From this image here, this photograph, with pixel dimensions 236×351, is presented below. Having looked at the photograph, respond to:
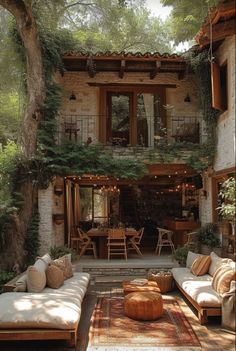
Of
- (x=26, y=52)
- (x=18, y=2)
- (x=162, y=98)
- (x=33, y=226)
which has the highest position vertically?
(x=18, y=2)

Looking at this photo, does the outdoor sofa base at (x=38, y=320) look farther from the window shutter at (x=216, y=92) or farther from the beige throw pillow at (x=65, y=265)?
the window shutter at (x=216, y=92)

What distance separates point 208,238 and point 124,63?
16.7 feet

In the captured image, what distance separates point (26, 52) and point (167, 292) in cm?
682

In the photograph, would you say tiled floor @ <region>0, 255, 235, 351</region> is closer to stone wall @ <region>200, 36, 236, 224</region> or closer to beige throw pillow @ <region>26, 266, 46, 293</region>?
beige throw pillow @ <region>26, 266, 46, 293</region>

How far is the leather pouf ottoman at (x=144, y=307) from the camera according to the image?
18.6 ft

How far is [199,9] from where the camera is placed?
35.0ft

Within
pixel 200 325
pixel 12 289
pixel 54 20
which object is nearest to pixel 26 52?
pixel 54 20

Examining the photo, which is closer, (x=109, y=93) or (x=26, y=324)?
(x=26, y=324)

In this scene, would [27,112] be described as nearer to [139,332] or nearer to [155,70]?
[155,70]

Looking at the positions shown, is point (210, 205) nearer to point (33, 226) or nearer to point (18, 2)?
point (33, 226)

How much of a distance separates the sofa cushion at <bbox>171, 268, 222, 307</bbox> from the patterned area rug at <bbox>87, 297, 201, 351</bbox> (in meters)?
0.41

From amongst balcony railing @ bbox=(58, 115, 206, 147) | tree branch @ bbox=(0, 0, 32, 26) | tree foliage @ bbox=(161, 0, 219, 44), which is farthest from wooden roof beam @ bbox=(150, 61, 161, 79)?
tree branch @ bbox=(0, 0, 32, 26)

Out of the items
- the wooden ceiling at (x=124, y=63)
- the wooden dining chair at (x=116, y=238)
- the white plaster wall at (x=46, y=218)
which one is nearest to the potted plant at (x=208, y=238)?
the wooden dining chair at (x=116, y=238)

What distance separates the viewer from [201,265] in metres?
7.03
